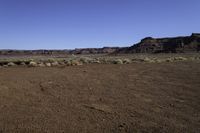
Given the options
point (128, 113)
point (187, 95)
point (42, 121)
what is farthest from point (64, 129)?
point (187, 95)

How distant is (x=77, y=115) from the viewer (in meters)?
9.15

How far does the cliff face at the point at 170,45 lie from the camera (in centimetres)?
12588

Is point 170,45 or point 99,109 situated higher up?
point 170,45

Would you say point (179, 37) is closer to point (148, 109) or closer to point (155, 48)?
point (155, 48)

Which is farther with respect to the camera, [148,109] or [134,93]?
[134,93]

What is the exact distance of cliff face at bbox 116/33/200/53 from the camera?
413 feet

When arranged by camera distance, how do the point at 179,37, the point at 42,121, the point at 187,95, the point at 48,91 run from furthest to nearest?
the point at 179,37 < the point at 48,91 < the point at 187,95 < the point at 42,121

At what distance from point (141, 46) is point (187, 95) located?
496 feet

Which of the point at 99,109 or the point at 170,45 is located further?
the point at 170,45

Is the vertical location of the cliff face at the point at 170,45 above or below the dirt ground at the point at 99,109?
above

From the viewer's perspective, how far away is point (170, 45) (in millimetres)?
141375

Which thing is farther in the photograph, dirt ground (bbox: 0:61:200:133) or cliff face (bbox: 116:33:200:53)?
cliff face (bbox: 116:33:200:53)

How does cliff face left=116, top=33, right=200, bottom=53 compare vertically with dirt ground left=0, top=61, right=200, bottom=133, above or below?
above

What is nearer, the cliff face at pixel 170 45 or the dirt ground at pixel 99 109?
the dirt ground at pixel 99 109
